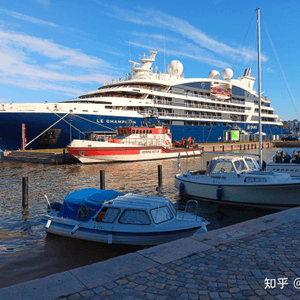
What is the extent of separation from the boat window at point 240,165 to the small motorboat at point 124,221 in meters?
5.13

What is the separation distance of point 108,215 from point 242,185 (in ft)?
21.8

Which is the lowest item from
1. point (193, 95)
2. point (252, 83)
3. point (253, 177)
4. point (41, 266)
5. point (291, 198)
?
point (41, 266)

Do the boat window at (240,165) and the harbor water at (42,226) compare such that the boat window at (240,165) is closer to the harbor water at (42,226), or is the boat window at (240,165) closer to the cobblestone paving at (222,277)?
the harbor water at (42,226)

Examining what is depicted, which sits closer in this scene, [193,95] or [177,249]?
[177,249]

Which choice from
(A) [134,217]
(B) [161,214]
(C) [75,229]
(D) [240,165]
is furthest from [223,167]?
(C) [75,229]

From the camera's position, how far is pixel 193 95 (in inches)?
2175

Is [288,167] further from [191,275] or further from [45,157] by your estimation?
[45,157]

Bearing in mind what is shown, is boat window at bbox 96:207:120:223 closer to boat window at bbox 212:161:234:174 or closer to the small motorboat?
the small motorboat

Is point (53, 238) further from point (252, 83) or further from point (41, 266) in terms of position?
point (252, 83)

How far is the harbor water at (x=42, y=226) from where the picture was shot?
7.68 meters

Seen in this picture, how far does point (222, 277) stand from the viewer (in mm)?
4480

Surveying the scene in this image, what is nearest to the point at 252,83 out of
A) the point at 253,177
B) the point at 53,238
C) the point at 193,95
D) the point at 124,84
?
the point at 193,95

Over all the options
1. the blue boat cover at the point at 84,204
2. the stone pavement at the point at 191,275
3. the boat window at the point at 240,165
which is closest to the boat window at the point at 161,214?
the blue boat cover at the point at 84,204

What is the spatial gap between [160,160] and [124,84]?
1893 cm
